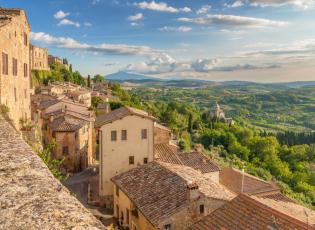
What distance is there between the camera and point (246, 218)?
1552cm

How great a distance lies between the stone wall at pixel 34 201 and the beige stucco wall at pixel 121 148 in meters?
21.1

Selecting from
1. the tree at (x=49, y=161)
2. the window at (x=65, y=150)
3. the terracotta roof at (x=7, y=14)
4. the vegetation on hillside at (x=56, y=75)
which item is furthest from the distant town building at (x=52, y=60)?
the tree at (x=49, y=161)

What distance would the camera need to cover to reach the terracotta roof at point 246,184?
3300 centimetres

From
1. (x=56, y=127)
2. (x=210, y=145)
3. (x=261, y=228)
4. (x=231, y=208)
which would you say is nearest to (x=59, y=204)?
(x=261, y=228)

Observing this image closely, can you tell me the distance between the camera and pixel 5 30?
727 inches

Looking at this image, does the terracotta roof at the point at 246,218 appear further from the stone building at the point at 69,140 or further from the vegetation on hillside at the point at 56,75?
the vegetation on hillside at the point at 56,75

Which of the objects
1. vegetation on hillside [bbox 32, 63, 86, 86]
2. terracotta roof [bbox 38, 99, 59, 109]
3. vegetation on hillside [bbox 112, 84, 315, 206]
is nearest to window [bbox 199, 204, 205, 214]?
terracotta roof [bbox 38, 99, 59, 109]

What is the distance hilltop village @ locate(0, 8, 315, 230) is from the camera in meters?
16.7

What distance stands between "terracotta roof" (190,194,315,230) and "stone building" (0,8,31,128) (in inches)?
460

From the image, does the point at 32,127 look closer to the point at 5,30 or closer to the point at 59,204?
the point at 5,30

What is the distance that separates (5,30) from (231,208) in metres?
14.4

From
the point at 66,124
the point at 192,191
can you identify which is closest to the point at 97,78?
the point at 66,124

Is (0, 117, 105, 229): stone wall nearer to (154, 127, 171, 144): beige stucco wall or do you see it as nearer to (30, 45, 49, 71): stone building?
(154, 127, 171, 144): beige stucco wall

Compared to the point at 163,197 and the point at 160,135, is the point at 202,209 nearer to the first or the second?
the point at 163,197
